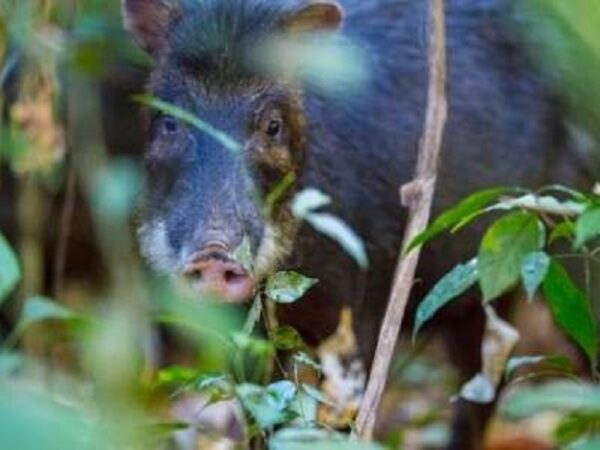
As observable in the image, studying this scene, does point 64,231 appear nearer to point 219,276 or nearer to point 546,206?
point 219,276

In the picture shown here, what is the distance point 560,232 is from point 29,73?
1.86 meters

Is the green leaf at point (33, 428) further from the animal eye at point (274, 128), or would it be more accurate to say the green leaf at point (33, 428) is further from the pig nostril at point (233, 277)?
the animal eye at point (274, 128)

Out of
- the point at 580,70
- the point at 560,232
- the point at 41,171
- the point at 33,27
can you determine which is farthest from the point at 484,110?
the point at 560,232

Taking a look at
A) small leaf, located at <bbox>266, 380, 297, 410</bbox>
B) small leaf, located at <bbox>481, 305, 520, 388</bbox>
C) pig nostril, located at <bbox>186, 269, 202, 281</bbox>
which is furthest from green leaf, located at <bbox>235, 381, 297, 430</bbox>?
small leaf, located at <bbox>481, 305, 520, 388</bbox>

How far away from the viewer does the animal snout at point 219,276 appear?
3.07 meters

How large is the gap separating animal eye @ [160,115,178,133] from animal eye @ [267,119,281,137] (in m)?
0.22

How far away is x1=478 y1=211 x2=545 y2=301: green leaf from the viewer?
7.51 ft

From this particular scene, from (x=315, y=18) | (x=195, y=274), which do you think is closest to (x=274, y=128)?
(x=315, y=18)

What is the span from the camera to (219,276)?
10.2 feet

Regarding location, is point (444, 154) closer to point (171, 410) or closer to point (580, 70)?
point (580, 70)

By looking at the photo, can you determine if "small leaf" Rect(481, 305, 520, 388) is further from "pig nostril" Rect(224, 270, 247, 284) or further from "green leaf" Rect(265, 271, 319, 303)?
"green leaf" Rect(265, 271, 319, 303)

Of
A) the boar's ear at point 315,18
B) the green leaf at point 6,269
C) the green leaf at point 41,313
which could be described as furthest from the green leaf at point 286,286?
the boar's ear at point 315,18

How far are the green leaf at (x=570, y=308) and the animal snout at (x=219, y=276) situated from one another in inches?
29.8

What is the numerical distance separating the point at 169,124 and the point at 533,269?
5.47 feet
